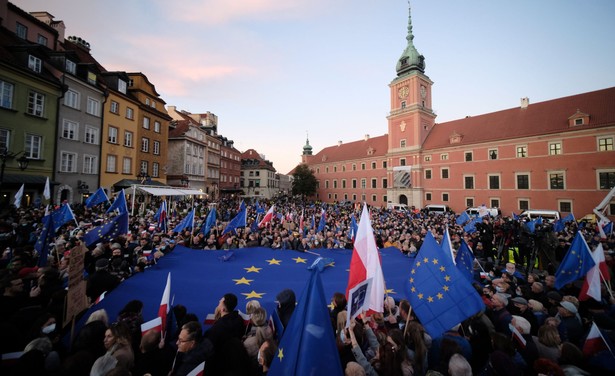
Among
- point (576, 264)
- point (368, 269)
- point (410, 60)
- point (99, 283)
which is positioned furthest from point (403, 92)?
point (99, 283)

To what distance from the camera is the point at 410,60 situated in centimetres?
4991

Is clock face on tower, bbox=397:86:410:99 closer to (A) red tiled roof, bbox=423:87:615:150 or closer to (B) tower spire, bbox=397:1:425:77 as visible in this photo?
(B) tower spire, bbox=397:1:425:77

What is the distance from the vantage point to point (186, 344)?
341 centimetres

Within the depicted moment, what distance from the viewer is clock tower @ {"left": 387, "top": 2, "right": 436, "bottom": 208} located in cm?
4747

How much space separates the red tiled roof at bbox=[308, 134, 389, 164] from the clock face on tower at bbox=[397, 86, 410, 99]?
11.8 metres

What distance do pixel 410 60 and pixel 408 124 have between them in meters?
13.0

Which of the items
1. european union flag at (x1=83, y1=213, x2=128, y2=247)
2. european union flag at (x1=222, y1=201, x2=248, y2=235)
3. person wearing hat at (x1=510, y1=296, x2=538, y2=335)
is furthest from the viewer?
european union flag at (x1=222, y1=201, x2=248, y2=235)

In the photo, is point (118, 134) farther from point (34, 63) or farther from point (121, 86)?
point (34, 63)

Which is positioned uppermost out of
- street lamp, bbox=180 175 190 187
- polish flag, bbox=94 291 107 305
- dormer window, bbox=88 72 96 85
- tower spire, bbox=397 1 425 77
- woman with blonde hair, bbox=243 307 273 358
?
tower spire, bbox=397 1 425 77

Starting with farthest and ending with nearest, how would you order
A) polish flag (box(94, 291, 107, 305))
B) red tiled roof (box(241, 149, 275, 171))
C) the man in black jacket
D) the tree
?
red tiled roof (box(241, 149, 275, 171)), the tree, polish flag (box(94, 291, 107, 305)), the man in black jacket

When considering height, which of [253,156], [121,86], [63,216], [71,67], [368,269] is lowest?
[368,269]

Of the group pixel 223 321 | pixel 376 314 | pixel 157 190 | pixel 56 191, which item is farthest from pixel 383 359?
pixel 56 191

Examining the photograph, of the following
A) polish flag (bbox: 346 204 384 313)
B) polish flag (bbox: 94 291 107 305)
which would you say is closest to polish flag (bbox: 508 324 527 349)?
polish flag (bbox: 346 204 384 313)

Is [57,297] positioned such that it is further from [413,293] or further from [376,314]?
[413,293]
